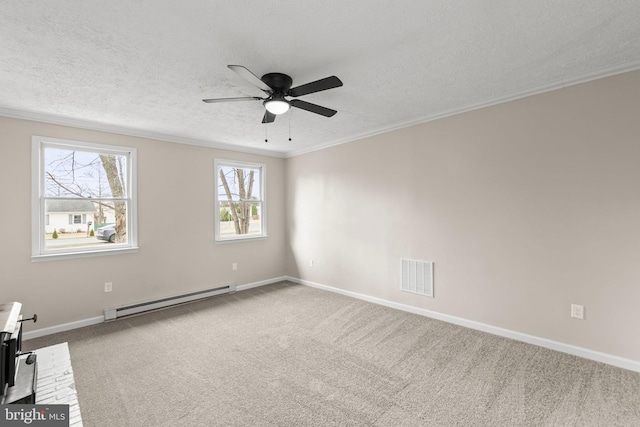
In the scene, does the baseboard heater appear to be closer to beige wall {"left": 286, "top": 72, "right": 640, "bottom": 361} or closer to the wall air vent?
beige wall {"left": 286, "top": 72, "right": 640, "bottom": 361}

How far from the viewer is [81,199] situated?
140 inches

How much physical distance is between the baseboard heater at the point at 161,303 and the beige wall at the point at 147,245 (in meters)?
0.08

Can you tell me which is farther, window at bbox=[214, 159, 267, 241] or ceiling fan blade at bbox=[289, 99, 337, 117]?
window at bbox=[214, 159, 267, 241]

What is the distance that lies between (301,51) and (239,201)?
11.1 feet

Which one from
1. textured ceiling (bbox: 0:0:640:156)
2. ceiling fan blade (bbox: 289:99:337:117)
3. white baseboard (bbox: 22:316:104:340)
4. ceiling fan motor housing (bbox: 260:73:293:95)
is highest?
textured ceiling (bbox: 0:0:640:156)

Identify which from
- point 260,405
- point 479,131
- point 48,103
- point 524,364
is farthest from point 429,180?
point 48,103

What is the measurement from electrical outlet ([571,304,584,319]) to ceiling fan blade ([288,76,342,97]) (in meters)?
2.86

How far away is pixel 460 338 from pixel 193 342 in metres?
2.79

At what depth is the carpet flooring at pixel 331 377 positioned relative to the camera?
194 cm

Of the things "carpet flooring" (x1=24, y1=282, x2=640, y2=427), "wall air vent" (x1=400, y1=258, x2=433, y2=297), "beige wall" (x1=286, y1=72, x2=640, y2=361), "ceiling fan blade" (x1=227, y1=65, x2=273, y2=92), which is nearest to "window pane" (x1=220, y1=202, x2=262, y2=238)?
"carpet flooring" (x1=24, y1=282, x2=640, y2=427)

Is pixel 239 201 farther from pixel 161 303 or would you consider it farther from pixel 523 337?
pixel 523 337

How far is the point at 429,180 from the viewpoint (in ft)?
11.9

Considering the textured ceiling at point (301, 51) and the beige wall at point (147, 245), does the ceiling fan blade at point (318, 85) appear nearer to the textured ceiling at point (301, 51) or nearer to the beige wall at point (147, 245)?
the textured ceiling at point (301, 51)

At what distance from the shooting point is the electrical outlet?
103 inches
